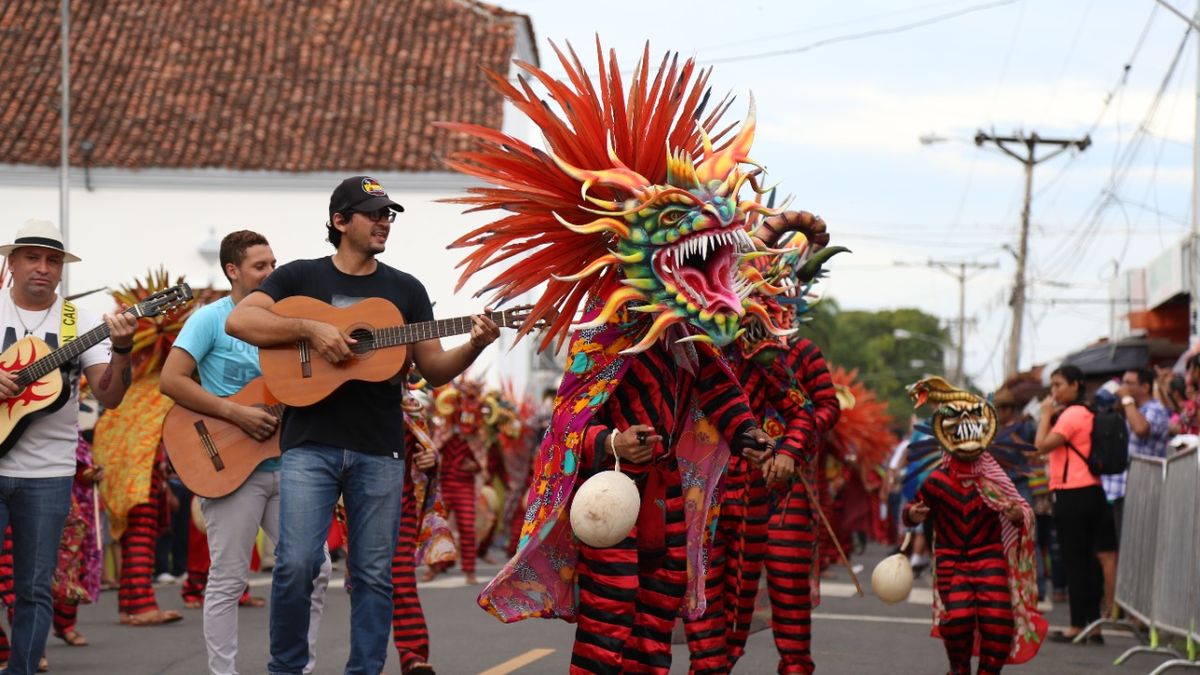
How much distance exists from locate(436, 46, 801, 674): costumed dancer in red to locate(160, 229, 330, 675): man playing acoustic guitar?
5.55 feet

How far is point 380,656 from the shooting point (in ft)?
23.1

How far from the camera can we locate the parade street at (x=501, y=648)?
31.5ft

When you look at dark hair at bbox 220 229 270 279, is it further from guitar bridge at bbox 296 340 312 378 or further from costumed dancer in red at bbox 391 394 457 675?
guitar bridge at bbox 296 340 312 378

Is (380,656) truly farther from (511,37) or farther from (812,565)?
(511,37)

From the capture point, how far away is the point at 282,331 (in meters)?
6.74

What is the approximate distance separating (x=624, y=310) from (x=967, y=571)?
10.9ft

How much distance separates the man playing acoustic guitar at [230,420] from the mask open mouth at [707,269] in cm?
235

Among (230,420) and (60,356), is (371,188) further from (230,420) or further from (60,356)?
(60,356)

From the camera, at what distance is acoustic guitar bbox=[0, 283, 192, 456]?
738 centimetres

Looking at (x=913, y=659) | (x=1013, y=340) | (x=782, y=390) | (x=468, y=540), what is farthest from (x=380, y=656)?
(x=1013, y=340)

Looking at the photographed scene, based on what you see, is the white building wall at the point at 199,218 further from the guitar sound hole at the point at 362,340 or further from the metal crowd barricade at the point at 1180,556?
the guitar sound hole at the point at 362,340

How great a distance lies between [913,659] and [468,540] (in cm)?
724

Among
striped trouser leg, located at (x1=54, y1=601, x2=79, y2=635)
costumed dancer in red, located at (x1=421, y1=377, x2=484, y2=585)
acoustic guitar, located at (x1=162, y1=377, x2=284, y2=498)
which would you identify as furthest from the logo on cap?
costumed dancer in red, located at (x1=421, y1=377, x2=484, y2=585)

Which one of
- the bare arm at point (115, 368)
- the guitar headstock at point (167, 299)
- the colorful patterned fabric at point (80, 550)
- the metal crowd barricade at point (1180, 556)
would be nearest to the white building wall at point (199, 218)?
the colorful patterned fabric at point (80, 550)
